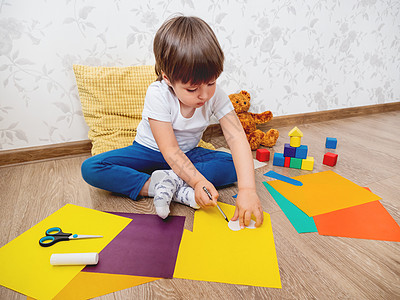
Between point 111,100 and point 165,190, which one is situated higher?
point 111,100

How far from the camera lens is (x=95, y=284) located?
561 mm

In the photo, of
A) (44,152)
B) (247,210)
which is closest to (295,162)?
(247,210)

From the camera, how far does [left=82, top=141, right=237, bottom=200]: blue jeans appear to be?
883 millimetres

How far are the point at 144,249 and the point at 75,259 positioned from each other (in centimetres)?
15

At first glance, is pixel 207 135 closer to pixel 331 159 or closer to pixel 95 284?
pixel 331 159

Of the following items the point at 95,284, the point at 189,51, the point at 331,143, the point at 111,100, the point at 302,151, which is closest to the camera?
the point at 95,284

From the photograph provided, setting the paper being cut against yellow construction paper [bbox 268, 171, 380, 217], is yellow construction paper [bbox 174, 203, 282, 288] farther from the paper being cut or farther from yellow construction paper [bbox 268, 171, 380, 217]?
yellow construction paper [bbox 268, 171, 380, 217]

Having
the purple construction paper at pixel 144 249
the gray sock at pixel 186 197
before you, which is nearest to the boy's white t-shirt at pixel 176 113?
the gray sock at pixel 186 197

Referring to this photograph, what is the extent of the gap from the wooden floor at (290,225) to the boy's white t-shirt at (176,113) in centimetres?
22

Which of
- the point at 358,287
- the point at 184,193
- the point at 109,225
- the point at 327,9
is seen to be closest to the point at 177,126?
the point at 184,193

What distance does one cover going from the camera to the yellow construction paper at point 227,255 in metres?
0.58

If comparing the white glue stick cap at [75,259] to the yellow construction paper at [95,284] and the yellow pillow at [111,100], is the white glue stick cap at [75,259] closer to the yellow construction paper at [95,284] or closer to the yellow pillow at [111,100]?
the yellow construction paper at [95,284]

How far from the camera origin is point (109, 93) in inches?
48.1

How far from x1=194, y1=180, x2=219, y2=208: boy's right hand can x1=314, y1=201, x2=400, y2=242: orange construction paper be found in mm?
291
